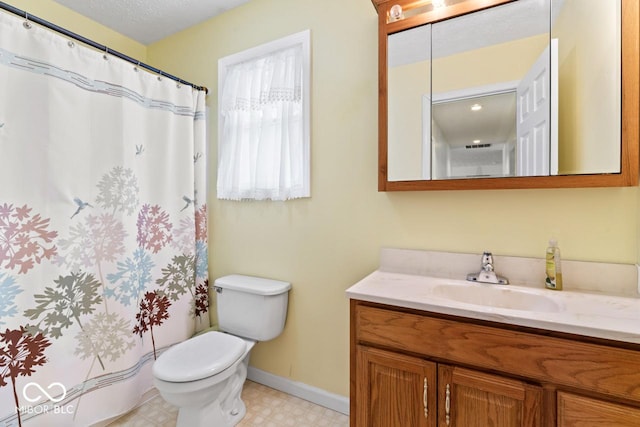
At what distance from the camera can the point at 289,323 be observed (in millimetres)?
1805

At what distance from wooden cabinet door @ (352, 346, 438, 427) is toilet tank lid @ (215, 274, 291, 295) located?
68 cm

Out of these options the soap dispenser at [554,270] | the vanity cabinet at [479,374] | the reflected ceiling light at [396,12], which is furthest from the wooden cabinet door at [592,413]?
the reflected ceiling light at [396,12]

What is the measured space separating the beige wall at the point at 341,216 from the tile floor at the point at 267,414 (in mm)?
133

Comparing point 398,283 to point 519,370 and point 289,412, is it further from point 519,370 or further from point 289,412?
point 289,412

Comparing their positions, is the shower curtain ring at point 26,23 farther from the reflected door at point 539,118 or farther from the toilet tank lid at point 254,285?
the reflected door at point 539,118

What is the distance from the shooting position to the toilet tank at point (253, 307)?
5.54ft

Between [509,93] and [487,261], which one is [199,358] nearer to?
[487,261]

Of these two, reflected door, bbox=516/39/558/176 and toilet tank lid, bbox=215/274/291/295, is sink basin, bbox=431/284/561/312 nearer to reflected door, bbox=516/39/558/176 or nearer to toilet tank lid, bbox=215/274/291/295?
reflected door, bbox=516/39/558/176

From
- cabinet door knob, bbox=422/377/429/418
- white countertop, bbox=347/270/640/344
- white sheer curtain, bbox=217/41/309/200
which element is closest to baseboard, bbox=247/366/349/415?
cabinet door knob, bbox=422/377/429/418

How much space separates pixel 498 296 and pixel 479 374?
38 cm

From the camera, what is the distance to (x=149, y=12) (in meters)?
1.99

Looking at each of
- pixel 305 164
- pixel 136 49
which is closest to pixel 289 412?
pixel 305 164

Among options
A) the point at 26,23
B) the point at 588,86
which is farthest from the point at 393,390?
the point at 26,23

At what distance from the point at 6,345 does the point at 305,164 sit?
1561 mm
